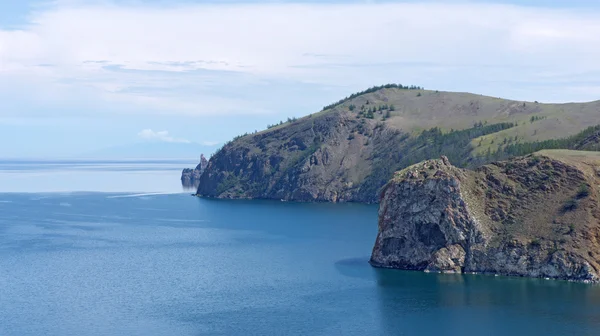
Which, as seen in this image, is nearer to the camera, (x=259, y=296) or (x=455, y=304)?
(x=455, y=304)

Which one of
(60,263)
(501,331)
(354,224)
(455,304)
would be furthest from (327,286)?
(354,224)

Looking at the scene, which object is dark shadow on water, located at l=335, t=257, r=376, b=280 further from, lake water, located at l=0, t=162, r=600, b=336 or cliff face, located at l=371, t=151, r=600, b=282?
cliff face, located at l=371, t=151, r=600, b=282

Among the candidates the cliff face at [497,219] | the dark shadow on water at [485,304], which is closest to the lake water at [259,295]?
the dark shadow on water at [485,304]

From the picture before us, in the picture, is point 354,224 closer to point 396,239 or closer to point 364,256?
point 364,256

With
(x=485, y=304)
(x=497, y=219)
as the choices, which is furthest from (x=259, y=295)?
(x=497, y=219)

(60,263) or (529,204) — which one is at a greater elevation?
(529,204)

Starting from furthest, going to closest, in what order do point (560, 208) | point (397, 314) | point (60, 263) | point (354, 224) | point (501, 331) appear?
point (354, 224) → point (60, 263) → point (560, 208) → point (397, 314) → point (501, 331)

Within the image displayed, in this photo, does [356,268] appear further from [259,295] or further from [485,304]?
[485,304]

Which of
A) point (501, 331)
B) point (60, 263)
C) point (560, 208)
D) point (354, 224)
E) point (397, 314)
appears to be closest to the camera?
point (501, 331)

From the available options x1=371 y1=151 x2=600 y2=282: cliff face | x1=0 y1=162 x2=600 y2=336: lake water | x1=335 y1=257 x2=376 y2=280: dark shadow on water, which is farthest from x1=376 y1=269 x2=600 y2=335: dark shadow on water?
x1=335 y1=257 x2=376 y2=280: dark shadow on water
